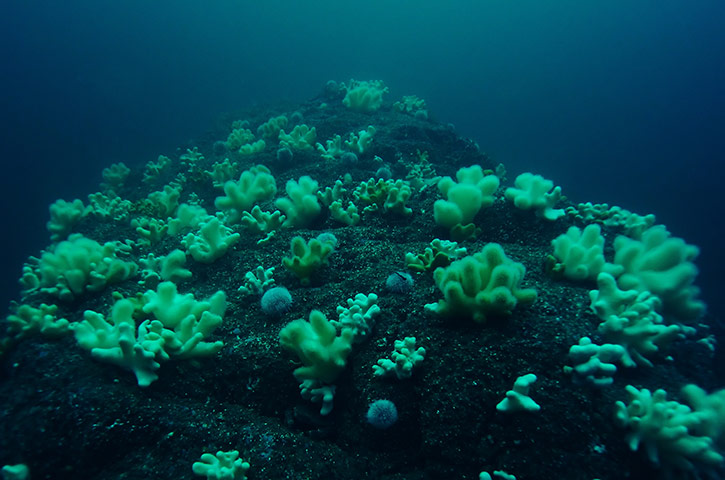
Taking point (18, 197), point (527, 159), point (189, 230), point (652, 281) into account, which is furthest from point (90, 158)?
point (527, 159)

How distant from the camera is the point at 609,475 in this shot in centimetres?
232

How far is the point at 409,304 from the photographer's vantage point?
371 centimetres

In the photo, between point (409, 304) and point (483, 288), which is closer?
point (483, 288)

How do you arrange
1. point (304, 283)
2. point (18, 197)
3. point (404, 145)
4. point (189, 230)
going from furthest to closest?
point (18, 197)
point (404, 145)
point (189, 230)
point (304, 283)

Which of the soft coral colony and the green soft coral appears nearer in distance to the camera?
the soft coral colony

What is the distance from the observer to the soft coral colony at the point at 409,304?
2.67 metres

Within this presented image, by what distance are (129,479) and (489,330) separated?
333cm

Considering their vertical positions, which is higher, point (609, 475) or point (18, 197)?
point (18, 197)

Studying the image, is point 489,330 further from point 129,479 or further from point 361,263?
point 129,479

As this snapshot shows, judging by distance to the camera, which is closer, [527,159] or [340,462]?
[340,462]

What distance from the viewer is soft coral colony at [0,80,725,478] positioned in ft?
8.75

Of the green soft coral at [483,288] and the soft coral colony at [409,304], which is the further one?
the green soft coral at [483,288]

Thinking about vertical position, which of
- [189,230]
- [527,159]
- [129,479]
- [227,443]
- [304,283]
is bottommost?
[129,479]

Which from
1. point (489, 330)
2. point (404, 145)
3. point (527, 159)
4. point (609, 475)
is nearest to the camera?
point (609, 475)
